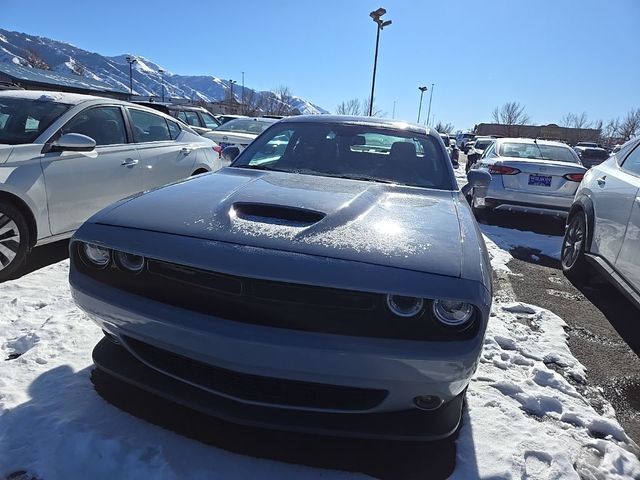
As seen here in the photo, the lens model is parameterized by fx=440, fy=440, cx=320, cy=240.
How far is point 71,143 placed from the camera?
3904 mm

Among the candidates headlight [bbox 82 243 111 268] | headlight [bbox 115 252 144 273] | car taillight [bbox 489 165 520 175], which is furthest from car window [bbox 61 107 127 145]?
car taillight [bbox 489 165 520 175]

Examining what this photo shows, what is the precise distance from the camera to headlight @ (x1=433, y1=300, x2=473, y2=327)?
1.71m

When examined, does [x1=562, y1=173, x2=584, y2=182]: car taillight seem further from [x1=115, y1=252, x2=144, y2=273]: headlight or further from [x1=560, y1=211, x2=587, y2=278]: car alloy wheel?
[x1=115, y1=252, x2=144, y2=273]: headlight

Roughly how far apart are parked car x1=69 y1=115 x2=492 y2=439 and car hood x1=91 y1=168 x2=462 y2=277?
0.4 inches

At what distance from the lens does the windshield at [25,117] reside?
154 inches

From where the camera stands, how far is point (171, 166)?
5.43m

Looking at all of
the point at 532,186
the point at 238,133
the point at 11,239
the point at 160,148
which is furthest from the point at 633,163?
the point at 238,133

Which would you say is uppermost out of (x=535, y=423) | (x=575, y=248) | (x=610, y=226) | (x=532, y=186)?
(x=610, y=226)

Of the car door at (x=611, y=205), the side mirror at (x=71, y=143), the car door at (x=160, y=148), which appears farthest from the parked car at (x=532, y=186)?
the side mirror at (x=71, y=143)

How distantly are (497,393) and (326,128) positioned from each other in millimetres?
2310

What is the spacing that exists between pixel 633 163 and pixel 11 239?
5524mm

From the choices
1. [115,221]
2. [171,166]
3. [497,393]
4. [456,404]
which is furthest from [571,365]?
[171,166]

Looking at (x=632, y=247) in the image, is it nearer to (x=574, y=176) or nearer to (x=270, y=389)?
(x=270, y=389)

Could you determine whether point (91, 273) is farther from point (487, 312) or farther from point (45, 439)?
point (487, 312)
